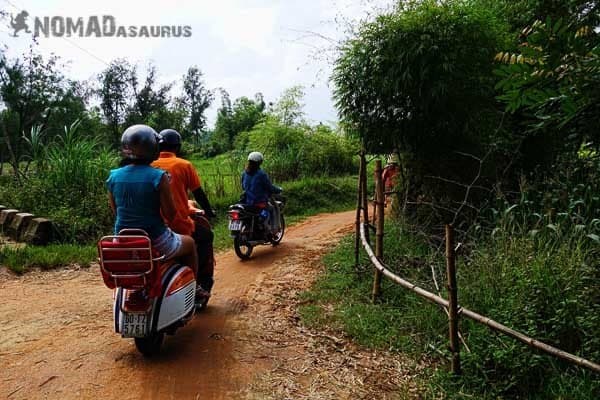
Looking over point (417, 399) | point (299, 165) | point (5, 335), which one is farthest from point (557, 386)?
point (299, 165)

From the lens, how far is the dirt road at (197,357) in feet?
10.8

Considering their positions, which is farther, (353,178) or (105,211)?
(353,178)

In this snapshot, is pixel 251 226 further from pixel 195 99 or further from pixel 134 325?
pixel 195 99

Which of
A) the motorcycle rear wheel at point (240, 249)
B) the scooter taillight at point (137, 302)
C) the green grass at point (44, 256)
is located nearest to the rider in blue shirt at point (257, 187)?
the motorcycle rear wheel at point (240, 249)

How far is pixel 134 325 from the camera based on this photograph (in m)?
3.45

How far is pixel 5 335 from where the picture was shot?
4.30 m

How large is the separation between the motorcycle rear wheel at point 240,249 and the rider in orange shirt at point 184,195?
93.4 inches

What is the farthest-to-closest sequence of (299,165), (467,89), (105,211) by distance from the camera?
(299,165) < (105,211) < (467,89)

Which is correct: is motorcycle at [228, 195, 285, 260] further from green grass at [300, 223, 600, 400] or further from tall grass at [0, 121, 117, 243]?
tall grass at [0, 121, 117, 243]

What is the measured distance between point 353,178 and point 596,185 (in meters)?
10.9

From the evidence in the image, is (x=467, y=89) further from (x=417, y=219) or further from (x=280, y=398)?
(x=280, y=398)

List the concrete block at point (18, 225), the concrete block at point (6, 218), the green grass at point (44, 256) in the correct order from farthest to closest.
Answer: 1. the concrete block at point (6, 218)
2. the concrete block at point (18, 225)
3. the green grass at point (44, 256)

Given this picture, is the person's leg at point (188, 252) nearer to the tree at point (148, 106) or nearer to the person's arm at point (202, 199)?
the person's arm at point (202, 199)

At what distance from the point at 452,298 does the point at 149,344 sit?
225 cm
